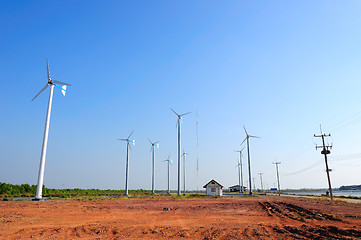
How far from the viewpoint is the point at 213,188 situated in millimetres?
72188

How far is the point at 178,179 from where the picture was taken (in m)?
60.4

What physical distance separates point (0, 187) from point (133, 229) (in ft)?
251

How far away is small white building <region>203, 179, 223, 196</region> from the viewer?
7156 cm

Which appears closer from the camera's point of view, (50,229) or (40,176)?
(50,229)

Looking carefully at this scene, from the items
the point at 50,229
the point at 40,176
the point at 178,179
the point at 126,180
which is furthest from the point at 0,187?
the point at 50,229

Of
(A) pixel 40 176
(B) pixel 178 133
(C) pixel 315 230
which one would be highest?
(B) pixel 178 133

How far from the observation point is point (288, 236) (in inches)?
472

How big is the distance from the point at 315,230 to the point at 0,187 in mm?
83473

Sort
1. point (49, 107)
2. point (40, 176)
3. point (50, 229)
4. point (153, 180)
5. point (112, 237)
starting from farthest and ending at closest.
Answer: point (153, 180), point (49, 107), point (40, 176), point (50, 229), point (112, 237)

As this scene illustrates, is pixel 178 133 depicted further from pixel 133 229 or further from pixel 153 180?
pixel 133 229

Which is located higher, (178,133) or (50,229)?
(178,133)

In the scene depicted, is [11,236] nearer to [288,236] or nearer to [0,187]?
[288,236]

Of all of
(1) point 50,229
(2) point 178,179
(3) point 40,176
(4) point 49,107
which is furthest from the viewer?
(2) point 178,179

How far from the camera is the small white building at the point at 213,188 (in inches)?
2817
